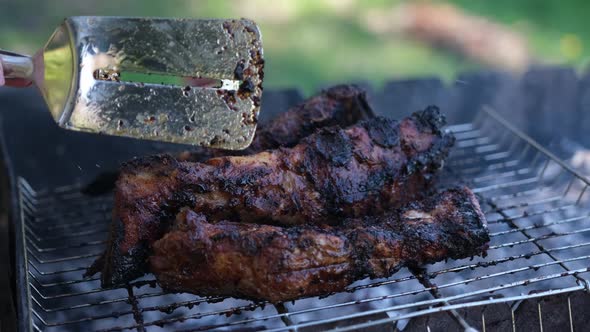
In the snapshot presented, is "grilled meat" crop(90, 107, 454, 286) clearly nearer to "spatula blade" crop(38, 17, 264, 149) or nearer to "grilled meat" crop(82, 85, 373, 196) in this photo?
"spatula blade" crop(38, 17, 264, 149)

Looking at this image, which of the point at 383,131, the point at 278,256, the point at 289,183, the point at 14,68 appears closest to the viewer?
the point at 278,256

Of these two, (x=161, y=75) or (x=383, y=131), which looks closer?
(x=161, y=75)

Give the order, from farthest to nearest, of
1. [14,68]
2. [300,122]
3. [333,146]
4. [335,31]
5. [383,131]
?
[335,31] < [300,122] < [383,131] < [333,146] < [14,68]

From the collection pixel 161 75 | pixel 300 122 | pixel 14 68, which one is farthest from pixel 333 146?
pixel 14 68

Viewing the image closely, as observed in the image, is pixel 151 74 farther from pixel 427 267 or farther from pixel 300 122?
pixel 427 267

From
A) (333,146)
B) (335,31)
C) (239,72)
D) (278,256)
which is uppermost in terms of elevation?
(239,72)

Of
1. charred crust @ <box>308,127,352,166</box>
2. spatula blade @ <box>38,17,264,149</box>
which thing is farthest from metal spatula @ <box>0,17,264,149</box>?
charred crust @ <box>308,127,352,166</box>
